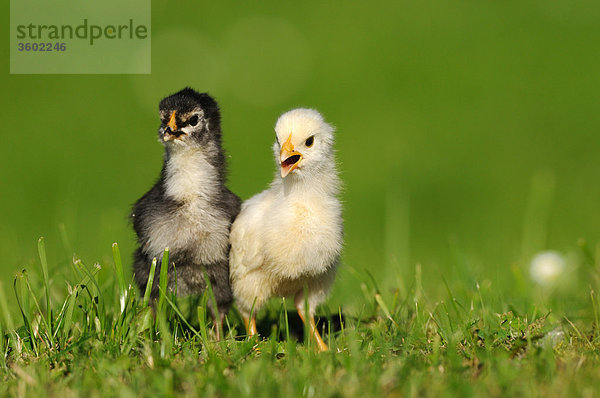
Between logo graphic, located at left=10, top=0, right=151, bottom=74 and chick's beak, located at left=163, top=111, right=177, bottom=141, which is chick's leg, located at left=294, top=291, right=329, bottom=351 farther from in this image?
logo graphic, located at left=10, top=0, right=151, bottom=74

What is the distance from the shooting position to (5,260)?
784 centimetres

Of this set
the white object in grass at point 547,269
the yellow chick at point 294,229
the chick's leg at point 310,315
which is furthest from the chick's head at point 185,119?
the white object in grass at point 547,269

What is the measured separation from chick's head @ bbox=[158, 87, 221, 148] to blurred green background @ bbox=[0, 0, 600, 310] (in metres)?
4.20

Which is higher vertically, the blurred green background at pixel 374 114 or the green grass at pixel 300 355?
the blurred green background at pixel 374 114

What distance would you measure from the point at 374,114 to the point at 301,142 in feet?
29.6

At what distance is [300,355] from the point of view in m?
4.52

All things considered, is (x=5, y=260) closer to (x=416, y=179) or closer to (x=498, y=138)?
(x=416, y=179)

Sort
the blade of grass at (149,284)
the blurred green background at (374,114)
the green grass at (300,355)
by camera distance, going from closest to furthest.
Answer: the green grass at (300,355) < the blade of grass at (149,284) < the blurred green background at (374,114)

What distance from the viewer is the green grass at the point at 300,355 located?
12.6 ft

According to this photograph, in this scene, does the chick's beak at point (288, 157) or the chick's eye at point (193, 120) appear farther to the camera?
the chick's eye at point (193, 120)

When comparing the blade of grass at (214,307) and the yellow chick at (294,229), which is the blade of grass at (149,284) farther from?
the yellow chick at (294,229)

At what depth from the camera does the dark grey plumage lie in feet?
16.8

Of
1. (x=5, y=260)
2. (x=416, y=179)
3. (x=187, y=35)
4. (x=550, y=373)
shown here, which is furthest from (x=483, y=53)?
(x=550, y=373)

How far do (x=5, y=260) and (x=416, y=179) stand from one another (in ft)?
21.9
